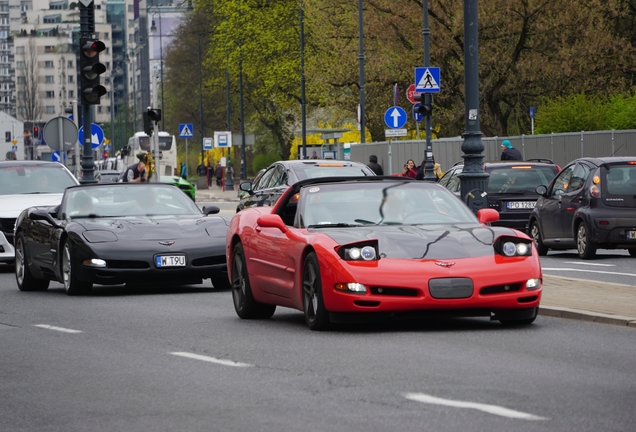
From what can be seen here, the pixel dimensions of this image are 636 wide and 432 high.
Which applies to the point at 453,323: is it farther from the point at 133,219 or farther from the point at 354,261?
the point at 133,219

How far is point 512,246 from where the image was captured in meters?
12.2

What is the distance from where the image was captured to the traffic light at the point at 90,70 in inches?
1043

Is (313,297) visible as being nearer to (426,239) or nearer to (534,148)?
(426,239)

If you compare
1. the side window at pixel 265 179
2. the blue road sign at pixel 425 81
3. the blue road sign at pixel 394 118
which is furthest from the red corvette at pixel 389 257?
the blue road sign at pixel 394 118

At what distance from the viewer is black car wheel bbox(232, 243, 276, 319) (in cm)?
1396

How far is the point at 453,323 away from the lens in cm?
1288

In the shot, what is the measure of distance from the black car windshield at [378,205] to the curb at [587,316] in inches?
43.3

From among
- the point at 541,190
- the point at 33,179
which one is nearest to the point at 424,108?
the point at 541,190

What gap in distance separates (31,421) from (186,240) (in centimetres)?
973

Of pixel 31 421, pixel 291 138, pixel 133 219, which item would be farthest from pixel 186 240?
pixel 291 138

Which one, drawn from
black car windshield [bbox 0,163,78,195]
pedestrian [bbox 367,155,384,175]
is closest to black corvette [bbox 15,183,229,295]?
black car windshield [bbox 0,163,78,195]

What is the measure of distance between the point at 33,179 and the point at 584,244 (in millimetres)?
→ 8855

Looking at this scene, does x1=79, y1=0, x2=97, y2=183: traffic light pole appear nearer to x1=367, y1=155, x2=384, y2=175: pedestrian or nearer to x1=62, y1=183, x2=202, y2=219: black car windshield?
x1=62, y1=183, x2=202, y2=219: black car windshield

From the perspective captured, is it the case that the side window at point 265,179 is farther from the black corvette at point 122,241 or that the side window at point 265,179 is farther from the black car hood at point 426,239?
the black car hood at point 426,239
